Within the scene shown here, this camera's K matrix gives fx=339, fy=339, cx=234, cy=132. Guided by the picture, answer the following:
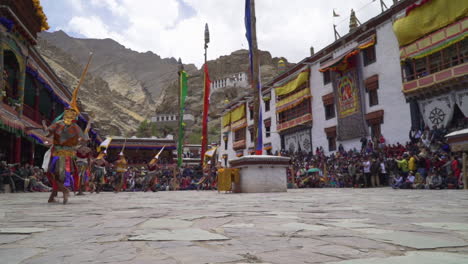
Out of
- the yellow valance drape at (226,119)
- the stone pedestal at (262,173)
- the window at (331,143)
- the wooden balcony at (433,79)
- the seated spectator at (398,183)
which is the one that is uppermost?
the yellow valance drape at (226,119)

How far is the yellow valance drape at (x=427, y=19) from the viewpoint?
1391 centimetres

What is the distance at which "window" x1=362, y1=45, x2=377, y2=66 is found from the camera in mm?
18641

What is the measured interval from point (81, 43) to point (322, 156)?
15204cm

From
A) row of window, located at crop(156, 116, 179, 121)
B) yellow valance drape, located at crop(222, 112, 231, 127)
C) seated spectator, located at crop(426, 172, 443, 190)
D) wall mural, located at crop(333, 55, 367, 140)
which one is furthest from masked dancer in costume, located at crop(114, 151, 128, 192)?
row of window, located at crop(156, 116, 179, 121)

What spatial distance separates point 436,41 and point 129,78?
133m

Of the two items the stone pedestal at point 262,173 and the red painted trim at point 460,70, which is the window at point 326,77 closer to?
the red painted trim at point 460,70

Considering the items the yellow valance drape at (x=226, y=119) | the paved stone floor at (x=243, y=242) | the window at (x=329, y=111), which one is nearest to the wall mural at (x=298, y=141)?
the window at (x=329, y=111)

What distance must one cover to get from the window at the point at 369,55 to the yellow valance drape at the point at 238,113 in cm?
1556

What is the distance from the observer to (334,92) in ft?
69.5

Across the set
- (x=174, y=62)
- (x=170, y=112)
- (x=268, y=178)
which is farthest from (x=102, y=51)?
(x=268, y=178)

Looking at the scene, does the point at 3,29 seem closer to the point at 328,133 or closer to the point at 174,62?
the point at 328,133

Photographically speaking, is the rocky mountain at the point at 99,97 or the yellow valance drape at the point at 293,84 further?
the rocky mountain at the point at 99,97

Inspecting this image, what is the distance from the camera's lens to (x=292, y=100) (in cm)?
2550

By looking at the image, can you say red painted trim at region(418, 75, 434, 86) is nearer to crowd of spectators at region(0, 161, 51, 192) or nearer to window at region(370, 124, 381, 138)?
window at region(370, 124, 381, 138)
